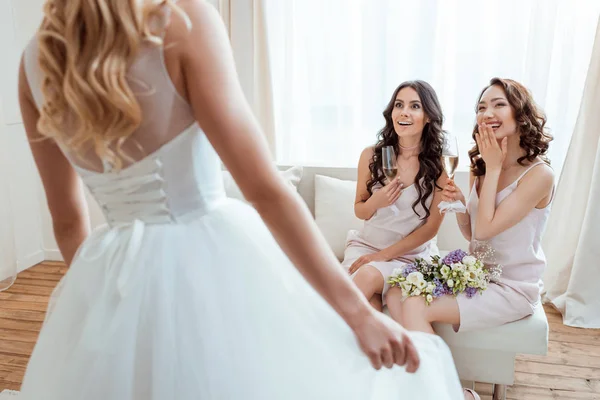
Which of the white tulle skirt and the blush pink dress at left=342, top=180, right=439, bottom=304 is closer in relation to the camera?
the white tulle skirt

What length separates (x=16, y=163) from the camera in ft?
12.6

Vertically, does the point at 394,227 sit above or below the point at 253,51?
below

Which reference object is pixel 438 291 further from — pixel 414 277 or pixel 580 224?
pixel 580 224

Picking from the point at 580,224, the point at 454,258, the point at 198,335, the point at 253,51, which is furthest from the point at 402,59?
the point at 198,335

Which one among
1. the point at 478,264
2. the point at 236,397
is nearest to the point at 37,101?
the point at 236,397

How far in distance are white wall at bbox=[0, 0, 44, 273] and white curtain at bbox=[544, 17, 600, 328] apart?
3.45 meters

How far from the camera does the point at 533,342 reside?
203 cm

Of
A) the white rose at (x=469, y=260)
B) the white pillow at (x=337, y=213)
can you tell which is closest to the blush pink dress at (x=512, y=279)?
the white rose at (x=469, y=260)

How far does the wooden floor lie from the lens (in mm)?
2387

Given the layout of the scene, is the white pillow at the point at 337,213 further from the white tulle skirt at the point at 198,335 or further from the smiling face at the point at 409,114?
the white tulle skirt at the point at 198,335

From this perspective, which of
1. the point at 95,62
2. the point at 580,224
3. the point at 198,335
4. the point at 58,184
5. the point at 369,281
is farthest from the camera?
the point at 580,224

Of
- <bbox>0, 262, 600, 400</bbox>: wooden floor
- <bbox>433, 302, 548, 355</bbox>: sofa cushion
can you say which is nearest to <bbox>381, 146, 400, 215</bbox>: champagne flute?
<bbox>433, 302, 548, 355</bbox>: sofa cushion

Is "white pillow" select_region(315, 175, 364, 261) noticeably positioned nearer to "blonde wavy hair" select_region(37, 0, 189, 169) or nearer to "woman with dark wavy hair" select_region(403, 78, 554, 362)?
"woman with dark wavy hair" select_region(403, 78, 554, 362)

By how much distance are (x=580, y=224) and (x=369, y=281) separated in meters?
1.68
